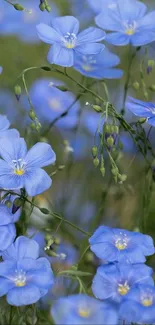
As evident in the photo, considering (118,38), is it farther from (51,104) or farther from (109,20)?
(51,104)

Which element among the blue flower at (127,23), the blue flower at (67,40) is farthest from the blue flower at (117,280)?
the blue flower at (127,23)

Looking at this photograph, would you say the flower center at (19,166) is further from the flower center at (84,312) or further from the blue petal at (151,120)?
the flower center at (84,312)

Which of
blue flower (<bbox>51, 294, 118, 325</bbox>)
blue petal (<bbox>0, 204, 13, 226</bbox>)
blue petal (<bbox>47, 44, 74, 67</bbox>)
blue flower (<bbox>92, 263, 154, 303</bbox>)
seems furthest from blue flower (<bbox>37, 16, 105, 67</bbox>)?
blue flower (<bbox>51, 294, 118, 325</bbox>)

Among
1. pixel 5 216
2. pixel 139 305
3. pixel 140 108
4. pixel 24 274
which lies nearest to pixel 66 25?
pixel 140 108

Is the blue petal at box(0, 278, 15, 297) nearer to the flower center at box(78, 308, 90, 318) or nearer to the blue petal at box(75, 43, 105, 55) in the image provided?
the flower center at box(78, 308, 90, 318)

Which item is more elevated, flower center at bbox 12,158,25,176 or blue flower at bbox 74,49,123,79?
flower center at bbox 12,158,25,176

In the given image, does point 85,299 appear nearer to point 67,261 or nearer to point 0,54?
point 67,261
